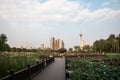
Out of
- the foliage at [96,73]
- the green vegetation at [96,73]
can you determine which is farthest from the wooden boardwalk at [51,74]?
the foliage at [96,73]

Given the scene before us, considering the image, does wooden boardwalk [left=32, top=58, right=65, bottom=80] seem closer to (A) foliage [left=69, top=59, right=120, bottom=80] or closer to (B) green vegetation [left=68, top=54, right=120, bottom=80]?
(B) green vegetation [left=68, top=54, right=120, bottom=80]

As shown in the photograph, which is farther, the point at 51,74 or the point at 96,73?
the point at 51,74

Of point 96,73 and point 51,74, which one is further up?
point 96,73

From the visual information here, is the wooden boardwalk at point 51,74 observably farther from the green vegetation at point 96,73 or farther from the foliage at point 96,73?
the foliage at point 96,73

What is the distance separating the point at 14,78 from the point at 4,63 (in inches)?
65.3

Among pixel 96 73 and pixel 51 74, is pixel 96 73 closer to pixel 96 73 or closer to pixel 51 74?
pixel 96 73

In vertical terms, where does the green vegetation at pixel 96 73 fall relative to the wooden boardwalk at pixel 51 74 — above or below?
above

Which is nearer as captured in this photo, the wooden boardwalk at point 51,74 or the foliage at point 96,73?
the foliage at point 96,73

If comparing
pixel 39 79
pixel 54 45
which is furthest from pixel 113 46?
pixel 54 45

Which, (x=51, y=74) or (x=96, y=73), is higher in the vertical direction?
(x=96, y=73)

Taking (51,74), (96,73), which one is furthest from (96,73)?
(51,74)

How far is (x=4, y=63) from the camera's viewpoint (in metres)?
10.4

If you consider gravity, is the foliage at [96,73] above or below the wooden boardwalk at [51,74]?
above

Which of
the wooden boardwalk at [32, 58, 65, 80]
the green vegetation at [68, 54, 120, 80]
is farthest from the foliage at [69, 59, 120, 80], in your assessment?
the wooden boardwalk at [32, 58, 65, 80]
